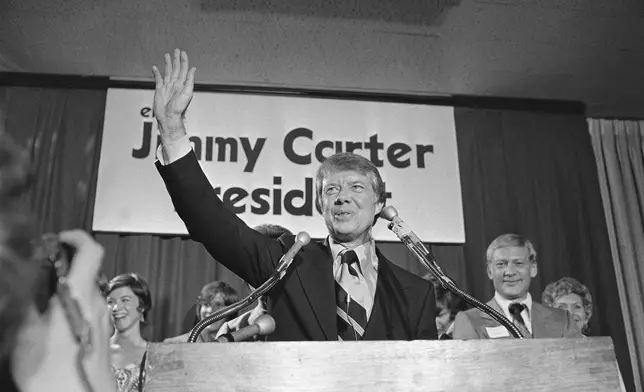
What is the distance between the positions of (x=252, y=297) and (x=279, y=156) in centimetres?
394

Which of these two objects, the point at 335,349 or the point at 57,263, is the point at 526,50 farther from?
the point at 57,263

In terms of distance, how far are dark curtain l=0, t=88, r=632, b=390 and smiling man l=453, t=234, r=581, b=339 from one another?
67.0 inches

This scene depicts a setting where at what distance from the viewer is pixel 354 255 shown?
1.86 m

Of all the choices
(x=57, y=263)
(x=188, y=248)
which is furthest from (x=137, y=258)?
(x=57, y=263)

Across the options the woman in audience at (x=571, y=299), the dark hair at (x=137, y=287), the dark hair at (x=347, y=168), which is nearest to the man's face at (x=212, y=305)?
the dark hair at (x=137, y=287)

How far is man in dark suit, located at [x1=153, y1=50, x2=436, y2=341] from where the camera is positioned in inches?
62.7

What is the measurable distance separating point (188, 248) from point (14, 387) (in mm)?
4852

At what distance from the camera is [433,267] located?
1.52m

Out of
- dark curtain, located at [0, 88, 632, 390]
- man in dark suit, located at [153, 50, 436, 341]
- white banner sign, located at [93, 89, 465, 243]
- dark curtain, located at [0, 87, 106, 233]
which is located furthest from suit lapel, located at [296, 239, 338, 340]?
dark curtain, located at [0, 87, 106, 233]

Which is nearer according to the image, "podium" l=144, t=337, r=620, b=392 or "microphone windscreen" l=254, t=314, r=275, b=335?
"podium" l=144, t=337, r=620, b=392

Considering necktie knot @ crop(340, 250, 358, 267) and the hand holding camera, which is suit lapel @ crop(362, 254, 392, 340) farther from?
the hand holding camera

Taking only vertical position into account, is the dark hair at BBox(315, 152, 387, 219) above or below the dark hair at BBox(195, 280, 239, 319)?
above

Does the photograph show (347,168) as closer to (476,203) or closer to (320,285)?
(320,285)

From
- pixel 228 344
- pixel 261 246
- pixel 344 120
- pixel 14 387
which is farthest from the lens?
pixel 344 120
